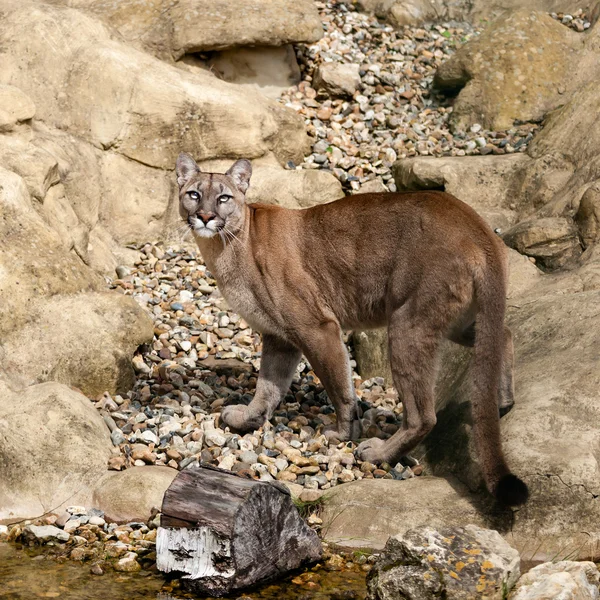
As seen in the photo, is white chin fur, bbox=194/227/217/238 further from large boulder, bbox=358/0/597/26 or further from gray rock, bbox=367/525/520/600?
large boulder, bbox=358/0/597/26

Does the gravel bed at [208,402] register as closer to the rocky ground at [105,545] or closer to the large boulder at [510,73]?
the rocky ground at [105,545]

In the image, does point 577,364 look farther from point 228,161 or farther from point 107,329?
point 228,161

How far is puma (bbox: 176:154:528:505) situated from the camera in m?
6.64

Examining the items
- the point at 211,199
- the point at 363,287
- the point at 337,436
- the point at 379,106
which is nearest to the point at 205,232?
the point at 211,199

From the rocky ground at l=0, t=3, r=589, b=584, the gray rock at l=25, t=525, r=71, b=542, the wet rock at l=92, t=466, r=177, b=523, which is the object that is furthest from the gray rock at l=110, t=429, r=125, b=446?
the gray rock at l=25, t=525, r=71, b=542

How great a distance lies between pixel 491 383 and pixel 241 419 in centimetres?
225

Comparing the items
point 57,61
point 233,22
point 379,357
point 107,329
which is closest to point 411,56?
point 233,22

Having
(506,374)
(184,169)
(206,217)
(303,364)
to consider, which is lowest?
(303,364)

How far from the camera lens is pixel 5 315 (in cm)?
804

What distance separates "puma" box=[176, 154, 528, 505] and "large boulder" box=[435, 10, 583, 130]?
5460 millimetres

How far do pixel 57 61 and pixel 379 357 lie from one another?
5.11 m

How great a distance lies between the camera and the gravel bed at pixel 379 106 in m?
12.0

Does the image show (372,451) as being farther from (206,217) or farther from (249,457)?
(206,217)

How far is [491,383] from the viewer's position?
6312mm
